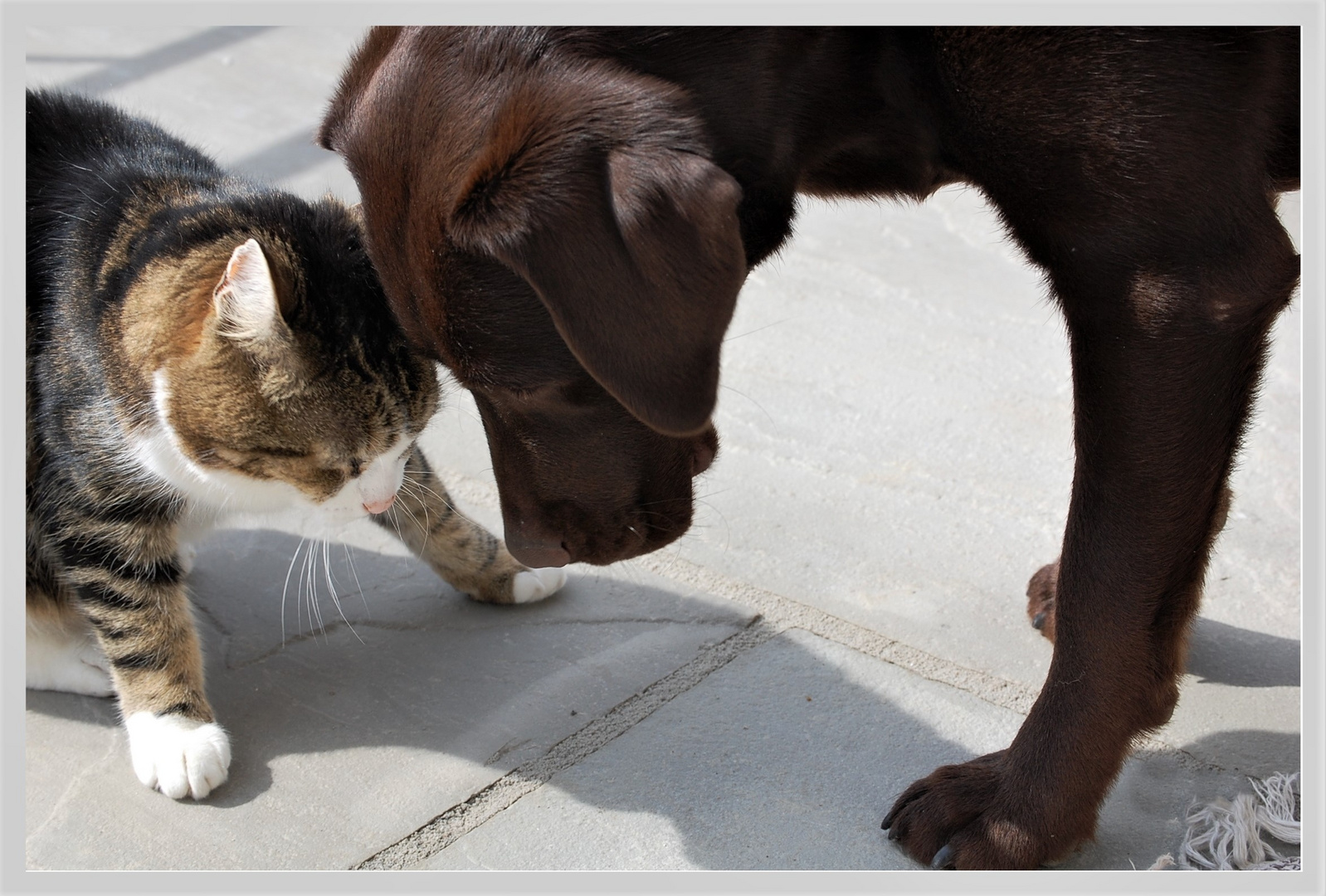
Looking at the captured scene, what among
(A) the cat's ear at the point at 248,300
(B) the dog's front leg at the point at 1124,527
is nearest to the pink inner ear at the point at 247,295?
(A) the cat's ear at the point at 248,300

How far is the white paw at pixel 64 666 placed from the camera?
2.48 metres

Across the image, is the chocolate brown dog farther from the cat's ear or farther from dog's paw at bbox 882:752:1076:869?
the cat's ear

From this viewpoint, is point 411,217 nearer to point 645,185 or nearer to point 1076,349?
point 645,185

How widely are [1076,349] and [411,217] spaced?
96 cm

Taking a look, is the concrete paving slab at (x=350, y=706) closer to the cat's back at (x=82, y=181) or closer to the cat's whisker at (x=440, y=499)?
the cat's whisker at (x=440, y=499)

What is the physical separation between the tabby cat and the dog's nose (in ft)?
1.16

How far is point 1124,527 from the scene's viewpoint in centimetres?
184

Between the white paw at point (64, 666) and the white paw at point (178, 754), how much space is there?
25 centimetres

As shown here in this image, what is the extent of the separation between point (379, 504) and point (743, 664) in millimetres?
781

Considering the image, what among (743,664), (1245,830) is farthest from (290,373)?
(1245,830)

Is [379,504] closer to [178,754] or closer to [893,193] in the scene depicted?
[178,754]

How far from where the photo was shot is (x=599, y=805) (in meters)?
2.19

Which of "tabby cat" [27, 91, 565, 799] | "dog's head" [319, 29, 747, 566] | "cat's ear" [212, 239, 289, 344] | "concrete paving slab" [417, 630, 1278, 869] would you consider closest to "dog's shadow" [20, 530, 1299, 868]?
"concrete paving slab" [417, 630, 1278, 869]

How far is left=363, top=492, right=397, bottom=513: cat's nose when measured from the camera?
235 centimetres
